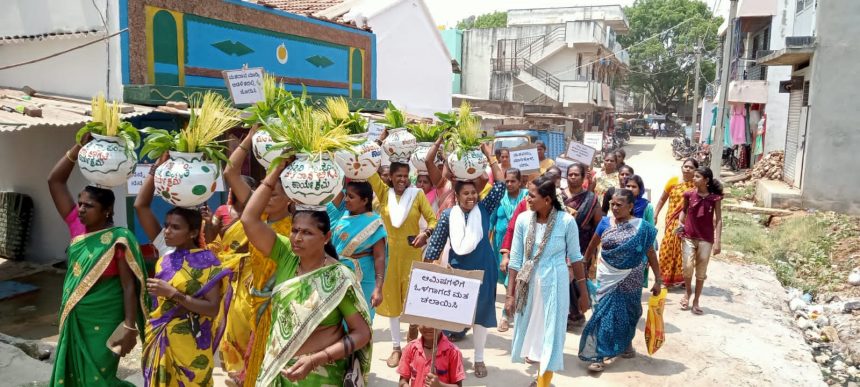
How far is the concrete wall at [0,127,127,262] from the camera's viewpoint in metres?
8.32

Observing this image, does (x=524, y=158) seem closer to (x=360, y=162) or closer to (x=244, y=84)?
(x=360, y=162)

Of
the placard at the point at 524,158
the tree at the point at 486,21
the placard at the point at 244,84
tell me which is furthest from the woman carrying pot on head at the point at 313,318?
the tree at the point at 486,21

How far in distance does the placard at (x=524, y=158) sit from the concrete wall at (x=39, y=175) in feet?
18.5

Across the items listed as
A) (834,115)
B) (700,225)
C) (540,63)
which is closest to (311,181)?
(700,225)

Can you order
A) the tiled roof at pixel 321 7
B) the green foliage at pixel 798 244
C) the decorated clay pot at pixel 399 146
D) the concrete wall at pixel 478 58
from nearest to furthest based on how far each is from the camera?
the decorated clay pot at pixel 399 146, the green foliage at pixel 798 244, the tiled roof at pixel 321 7, the concrete wall at pixel 478 58

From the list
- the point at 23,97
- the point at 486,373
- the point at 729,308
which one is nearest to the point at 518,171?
the point at 486,373

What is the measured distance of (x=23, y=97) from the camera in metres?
7.82

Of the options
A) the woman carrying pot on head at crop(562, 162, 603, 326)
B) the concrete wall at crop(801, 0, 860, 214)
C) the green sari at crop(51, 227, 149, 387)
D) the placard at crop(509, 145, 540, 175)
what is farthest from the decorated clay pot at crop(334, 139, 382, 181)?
the concrete wall at crop(801, 0, 860, 214)

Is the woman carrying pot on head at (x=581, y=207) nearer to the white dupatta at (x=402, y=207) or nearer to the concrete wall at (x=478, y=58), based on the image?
the white dupatta at (x=402, y=207)

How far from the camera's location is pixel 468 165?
496 centimetres

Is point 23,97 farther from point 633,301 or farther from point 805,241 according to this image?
point 805,241

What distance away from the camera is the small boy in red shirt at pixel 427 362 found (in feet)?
12.0

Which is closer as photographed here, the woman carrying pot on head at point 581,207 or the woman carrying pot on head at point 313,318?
the woman carrying pot on head at point 313,318

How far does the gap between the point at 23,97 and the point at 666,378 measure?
7.87 m
